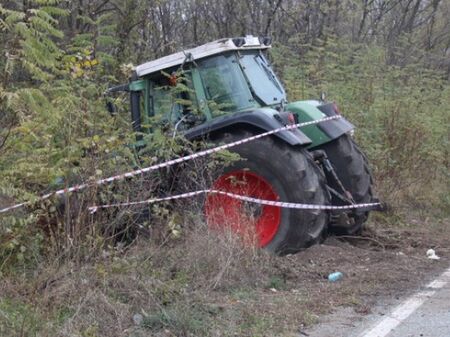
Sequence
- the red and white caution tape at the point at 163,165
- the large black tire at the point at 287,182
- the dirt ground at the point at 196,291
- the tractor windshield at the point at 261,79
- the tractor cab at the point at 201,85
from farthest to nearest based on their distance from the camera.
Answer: the tractor windshield at the point at 261,79
the tractor cab at the point at 201,85
the large black tire at the point at 287,182
the red and white caution tape at the point at 163,165
the dirt ground at the point at 196,291

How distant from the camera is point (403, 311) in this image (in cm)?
639

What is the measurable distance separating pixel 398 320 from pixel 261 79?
12.6 ft

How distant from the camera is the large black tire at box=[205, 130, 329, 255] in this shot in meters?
7.99

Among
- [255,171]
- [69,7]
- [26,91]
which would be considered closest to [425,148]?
[255,171]

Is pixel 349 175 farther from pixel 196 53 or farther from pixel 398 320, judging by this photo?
pixel 398 320

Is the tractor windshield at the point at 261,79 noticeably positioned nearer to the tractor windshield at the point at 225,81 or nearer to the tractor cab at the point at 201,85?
the tractor cab at the point at 201,85

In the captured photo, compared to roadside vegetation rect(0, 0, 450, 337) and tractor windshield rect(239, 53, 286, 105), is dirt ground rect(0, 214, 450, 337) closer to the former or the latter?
roadside vegetation rect(0, 0, 450, 337)

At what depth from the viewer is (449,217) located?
471 inches

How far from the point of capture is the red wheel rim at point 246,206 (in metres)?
7.75

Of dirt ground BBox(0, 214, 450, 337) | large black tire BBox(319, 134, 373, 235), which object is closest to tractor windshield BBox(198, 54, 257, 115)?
large black tire BBox(319, 134, 373, 235)

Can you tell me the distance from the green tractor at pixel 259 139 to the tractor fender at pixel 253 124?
0.01m

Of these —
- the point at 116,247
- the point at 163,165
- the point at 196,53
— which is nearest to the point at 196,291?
the point at 116,247

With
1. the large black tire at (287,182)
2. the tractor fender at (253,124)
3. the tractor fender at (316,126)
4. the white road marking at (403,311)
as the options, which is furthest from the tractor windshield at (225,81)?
the white road marking at (403,311)

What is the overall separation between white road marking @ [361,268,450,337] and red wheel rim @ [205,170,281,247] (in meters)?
1.72
